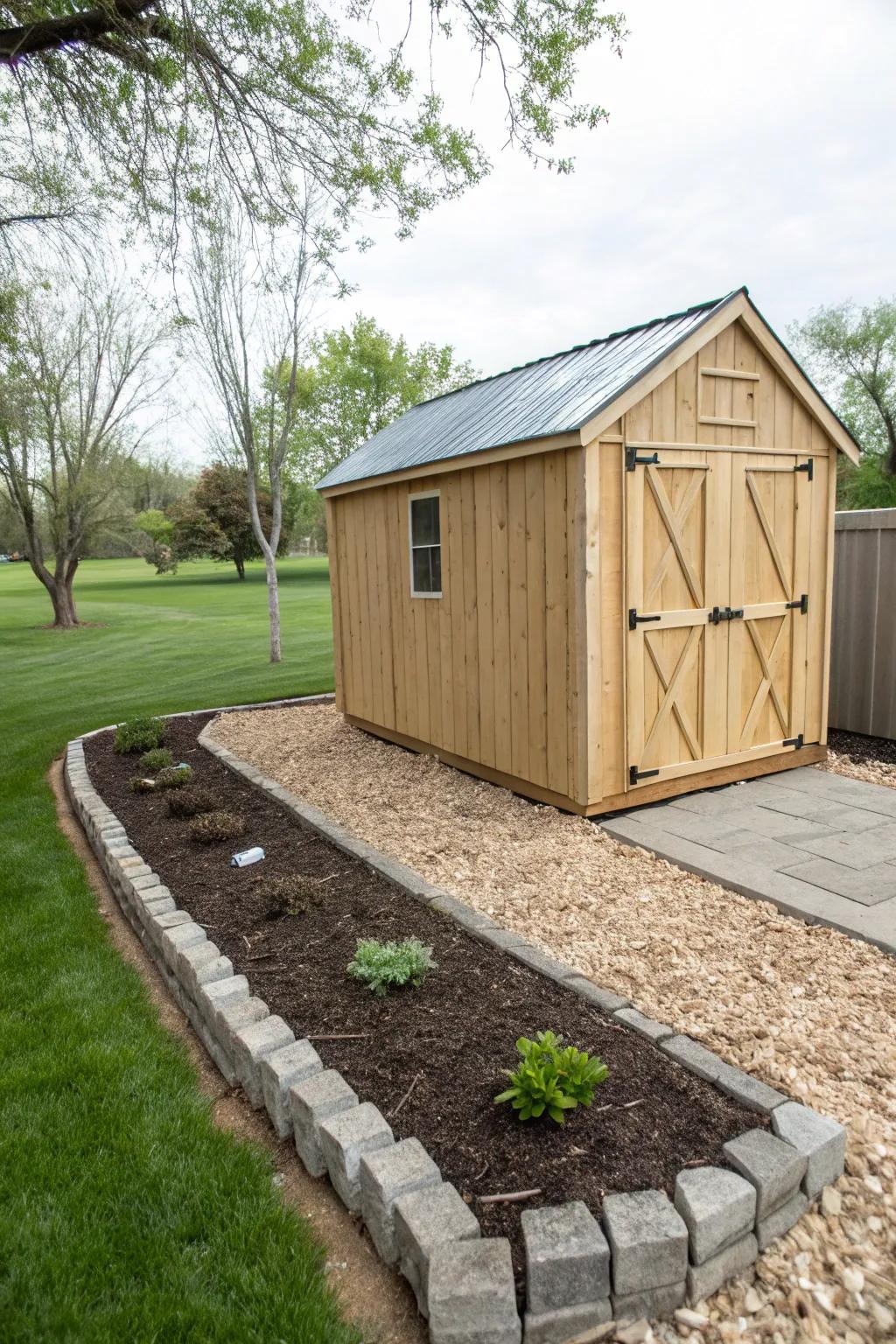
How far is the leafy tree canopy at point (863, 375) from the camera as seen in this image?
112 ft

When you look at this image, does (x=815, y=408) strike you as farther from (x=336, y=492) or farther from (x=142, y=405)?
(x=142, y=405)

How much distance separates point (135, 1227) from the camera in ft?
7.39

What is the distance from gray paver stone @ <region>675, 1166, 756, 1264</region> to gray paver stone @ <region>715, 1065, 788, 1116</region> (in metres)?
0.36

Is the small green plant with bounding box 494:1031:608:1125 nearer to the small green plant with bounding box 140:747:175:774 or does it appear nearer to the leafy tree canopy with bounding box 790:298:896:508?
the small green plant with bounding box 140:747:175:774

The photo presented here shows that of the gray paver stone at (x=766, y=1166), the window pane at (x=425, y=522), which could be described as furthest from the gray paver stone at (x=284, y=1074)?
the window pane at (x=425, y=522)

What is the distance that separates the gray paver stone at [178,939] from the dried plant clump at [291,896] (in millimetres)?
378

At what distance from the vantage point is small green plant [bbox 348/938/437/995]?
10.6ft

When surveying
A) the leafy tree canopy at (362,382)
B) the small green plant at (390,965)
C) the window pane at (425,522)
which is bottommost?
the small green plant at (390,965)

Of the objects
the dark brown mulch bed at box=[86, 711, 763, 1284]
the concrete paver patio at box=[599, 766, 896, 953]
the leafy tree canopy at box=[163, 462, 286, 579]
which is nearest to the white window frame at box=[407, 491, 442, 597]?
the concrete paver patio at box=[599, 766, 896, 953]

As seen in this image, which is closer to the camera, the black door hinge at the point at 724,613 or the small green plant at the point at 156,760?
the black door hinge at the point at 724,613

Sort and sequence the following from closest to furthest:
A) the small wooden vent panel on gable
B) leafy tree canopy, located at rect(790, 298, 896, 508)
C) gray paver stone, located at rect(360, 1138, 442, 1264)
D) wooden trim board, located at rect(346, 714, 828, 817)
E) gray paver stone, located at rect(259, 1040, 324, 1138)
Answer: gray paver stone, located at rect(360, 1138, 442, 1264)
gray paver stone, located at rect(259, 1040, 324, 1138)
the small wooden vent panel on gable
wooden trim board, located at rect(346, 714, 828, 817)
leafy tree canopy, located at rect(790, 298, 896, 508)

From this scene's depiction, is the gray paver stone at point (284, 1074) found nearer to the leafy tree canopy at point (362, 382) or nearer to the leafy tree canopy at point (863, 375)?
the leafy tree canopy at point (362, 382)

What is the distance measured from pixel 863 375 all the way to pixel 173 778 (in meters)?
37.9

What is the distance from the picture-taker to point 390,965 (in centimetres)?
329
